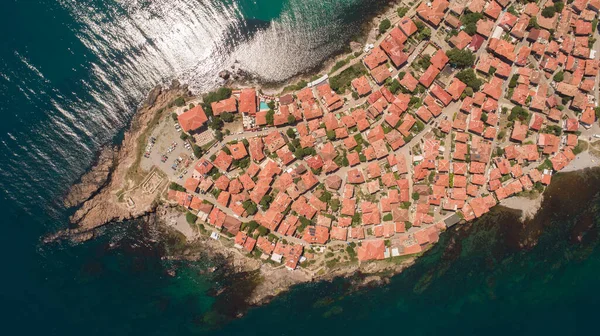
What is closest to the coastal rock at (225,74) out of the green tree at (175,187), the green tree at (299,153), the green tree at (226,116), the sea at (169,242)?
the sea at (169,242)

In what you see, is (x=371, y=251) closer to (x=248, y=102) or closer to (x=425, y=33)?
(x=248, y=102)

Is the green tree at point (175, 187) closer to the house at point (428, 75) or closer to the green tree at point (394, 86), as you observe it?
the green tree at point (394, 86)

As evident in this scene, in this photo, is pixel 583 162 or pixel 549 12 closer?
pixel 549 12

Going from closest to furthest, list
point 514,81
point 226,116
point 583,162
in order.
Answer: point 226,116
point 514,81
point 583,162

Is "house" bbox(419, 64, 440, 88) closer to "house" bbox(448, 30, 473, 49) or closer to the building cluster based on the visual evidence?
the building cluster

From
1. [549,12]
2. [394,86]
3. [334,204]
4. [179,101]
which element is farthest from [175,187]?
[549,12]

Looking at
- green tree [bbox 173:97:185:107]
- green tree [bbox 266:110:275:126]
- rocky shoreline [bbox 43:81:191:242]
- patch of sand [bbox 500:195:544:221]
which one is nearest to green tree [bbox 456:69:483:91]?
patch of sand [bbox 500:195:544:221]
